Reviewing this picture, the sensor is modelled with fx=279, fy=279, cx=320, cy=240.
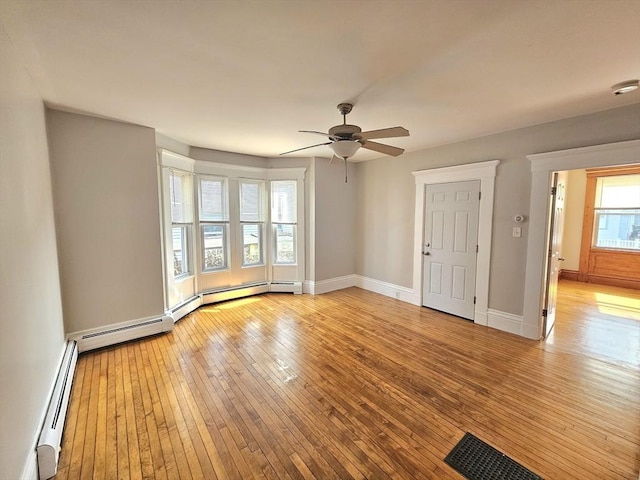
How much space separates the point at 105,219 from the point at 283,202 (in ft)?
9.29

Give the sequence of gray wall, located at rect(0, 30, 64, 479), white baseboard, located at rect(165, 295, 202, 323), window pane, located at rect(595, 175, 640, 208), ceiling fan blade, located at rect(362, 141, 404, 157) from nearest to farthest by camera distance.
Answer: gray wall, located at rect(0, 30, 64, 479) → ceiling fan blade, located at rect(362, 141, 404, 157) → white baseboard, located at rect(165, 295, 202, 323) → window pane, located at rect(595, 175, 640, 208)

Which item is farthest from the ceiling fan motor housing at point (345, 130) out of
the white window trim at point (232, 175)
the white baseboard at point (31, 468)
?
the white baseboard at point (31, 468)

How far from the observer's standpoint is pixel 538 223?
134 inches

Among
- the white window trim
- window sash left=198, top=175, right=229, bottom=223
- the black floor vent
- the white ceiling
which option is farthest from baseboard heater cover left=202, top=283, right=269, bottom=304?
the black floor vent

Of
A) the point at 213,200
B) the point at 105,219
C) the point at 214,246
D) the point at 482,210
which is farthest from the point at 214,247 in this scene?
the point at 482,210

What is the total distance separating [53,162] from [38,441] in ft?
8.54

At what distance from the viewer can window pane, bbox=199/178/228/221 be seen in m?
4.66

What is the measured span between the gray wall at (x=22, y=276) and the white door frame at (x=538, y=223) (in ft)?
15.3

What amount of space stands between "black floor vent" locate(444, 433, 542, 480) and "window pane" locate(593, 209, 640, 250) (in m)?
6.51

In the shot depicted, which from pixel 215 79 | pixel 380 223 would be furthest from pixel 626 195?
pixel 215 79

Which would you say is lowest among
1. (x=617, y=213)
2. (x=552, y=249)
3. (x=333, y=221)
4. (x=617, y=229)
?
(x=552, y=249)

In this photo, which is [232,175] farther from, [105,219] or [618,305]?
[618,305]

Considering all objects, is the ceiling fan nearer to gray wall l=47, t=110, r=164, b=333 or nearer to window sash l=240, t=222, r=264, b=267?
gray wall l=47, t=110, r=164, b=333

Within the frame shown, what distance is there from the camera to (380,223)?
5.48 m
